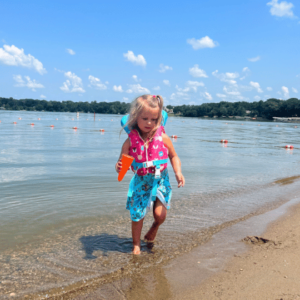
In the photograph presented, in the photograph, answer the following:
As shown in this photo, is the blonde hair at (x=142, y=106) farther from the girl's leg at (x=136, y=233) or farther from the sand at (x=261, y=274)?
the sand at (x=261, y=274)

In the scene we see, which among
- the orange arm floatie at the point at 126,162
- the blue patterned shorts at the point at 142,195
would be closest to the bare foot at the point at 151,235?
the blue patterned shorts at the point at 142,195

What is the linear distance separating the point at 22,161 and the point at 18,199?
4.88m

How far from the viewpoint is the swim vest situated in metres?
3.70

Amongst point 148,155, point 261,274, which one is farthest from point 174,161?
point 261,274

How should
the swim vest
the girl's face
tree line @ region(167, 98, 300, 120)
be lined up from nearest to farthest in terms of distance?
the girl's face
the swim vest
tree line @ region(167, 98, 300, 120)

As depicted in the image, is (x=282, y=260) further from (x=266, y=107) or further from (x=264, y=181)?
(x=266, y=107)

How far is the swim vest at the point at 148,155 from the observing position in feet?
12.1

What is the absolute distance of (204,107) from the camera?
567 ft

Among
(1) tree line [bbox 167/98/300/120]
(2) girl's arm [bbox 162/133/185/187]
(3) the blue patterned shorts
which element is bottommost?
(3) the blue patterned shorts

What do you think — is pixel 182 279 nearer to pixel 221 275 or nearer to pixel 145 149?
pixel 221 275

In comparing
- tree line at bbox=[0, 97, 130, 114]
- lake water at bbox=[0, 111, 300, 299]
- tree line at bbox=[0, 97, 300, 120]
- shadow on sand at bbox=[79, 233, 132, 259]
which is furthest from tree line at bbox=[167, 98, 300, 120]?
shadow on sand at bbox=[79, 233, 132, 259]

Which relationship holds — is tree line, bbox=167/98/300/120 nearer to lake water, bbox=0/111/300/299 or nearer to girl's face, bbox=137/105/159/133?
lake water, bbox=0/111/300/299

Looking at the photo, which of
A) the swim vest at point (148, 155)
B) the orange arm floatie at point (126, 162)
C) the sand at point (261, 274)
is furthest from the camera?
the swim vest at point (148, 155)

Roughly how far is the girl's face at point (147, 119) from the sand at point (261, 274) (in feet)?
5.79
